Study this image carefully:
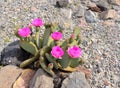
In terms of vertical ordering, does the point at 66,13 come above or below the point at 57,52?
below

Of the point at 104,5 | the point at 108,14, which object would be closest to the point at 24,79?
the point at 108,14

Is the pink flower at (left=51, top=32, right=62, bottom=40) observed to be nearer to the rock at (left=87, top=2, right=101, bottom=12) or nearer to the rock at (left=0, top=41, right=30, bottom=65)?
the rock at (left=0, top=41, right=30, bottom=65)

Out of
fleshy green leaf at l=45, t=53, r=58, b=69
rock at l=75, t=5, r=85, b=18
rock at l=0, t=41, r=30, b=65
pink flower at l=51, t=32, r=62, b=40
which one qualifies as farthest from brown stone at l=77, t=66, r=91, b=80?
rock at l=75, t=5, r=85, b=18

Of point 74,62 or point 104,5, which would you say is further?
point 104,5

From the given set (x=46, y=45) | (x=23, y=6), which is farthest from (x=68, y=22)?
(x=46, y=45)

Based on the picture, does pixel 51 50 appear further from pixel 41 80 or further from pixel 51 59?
pixel 41 80

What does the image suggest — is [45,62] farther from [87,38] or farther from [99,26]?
[99,26]

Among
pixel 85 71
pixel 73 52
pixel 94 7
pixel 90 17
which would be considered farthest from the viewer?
pixel 94 7
